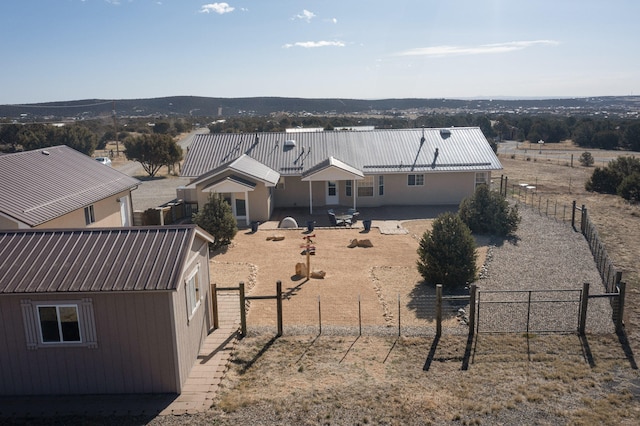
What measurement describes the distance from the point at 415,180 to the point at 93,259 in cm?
2444

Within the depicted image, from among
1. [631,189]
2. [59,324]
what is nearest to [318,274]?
[59,324]

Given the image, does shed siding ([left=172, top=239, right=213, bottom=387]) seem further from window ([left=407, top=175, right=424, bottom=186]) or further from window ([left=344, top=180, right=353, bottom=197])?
window ([left=407, top=175, right=424, bottom=186])

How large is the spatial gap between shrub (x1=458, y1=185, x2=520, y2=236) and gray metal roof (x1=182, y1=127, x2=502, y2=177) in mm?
7072

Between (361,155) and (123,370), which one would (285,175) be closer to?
(361,155)

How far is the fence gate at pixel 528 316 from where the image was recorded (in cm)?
1376

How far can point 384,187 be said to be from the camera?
32.8 m

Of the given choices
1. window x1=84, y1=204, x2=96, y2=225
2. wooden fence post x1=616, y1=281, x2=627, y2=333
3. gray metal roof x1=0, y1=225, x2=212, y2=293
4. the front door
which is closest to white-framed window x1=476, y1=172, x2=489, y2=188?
the front door

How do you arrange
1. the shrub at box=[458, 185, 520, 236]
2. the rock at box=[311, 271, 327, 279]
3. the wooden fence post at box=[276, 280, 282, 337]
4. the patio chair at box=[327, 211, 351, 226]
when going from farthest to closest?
the patio chair at box=[327, 211, 351, 226] → the shrub at box=[458, 185, 520, 236] → the rock at box=[311, 271, 327, 279] → the wooden fence post at box=[276, 280, 282, 337]

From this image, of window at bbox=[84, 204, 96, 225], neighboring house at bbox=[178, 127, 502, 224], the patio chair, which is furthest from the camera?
neighboring house at bbox=[178, 127, 502, 224]

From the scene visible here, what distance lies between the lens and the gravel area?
14.2 m

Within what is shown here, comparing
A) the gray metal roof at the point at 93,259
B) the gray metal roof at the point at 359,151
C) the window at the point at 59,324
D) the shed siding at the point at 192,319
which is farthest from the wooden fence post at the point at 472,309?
the gray metal roof at the point at 359,151

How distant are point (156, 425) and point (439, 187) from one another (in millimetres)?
25739

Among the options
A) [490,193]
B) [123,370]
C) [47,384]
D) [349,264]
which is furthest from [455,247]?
[47,384]

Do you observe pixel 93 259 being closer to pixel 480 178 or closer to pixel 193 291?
pixel 193 291
